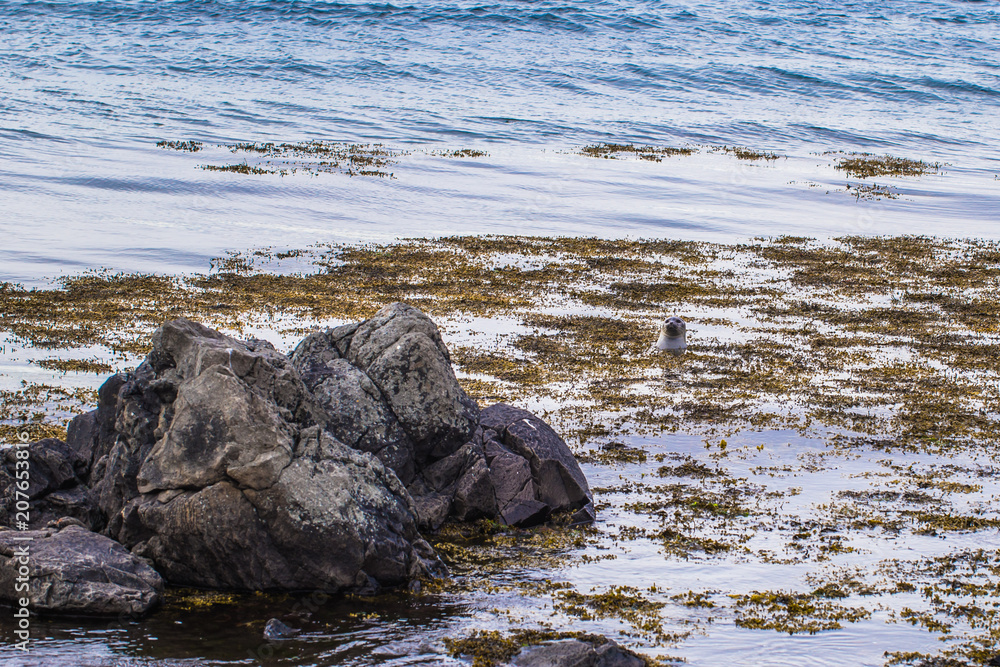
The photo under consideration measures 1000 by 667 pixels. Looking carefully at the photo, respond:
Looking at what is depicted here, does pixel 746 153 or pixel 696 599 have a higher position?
pixel 746 153

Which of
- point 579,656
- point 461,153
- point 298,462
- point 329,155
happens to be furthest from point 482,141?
point 579,656

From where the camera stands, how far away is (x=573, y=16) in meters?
110

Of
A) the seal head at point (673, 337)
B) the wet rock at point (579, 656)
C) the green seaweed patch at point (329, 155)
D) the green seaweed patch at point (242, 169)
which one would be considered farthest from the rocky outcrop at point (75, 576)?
the green seaweed patch at point (329, 155)

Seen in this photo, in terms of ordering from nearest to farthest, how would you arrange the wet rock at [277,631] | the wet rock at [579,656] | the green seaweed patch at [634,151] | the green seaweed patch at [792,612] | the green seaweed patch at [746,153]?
the wet rock at [579,656] → the wet rock at [277,631] → the green seaweed patch at [792,612] → the green seaweed patch at [634,151] → the green seaweed patch at [746,153]

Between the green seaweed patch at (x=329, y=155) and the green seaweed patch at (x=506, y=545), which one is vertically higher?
the green seaweed patch at (x=329, y=155)

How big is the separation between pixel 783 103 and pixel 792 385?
65.0 metres

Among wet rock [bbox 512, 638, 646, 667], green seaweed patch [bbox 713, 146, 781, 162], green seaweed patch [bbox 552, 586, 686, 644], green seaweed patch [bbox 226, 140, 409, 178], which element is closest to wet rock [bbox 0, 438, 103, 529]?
green seaweed patch [bbox 552, 586, 686, 644]

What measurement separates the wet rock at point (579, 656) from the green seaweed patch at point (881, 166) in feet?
149

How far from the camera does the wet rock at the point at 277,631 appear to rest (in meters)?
9.91

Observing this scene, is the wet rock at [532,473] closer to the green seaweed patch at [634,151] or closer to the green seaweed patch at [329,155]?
the green seaweed patch at [329,155]

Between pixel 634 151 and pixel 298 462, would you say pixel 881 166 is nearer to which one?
pixel 634 151

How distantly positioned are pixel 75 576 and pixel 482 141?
160 ft

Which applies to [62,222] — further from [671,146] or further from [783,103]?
[783,103]

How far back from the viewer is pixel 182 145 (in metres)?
48.3
